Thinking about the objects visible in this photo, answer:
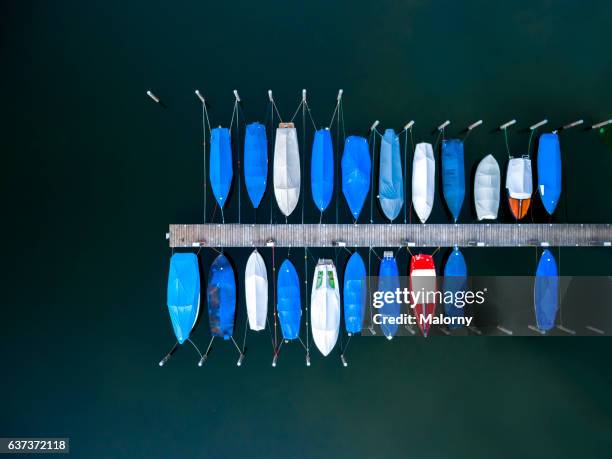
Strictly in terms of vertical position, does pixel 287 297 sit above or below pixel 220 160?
below

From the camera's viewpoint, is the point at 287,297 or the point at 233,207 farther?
the point at 233,207

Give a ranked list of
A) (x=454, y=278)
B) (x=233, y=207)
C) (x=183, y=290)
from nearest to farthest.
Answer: (x=183, y=290) < (x=454, y=278) < (x=233, y=207)

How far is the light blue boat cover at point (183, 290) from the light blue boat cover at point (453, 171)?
7.52ft

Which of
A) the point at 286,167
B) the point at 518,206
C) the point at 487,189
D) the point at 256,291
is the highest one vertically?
the point at 286,167

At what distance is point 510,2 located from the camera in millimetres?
3391

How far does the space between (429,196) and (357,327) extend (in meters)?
1.31

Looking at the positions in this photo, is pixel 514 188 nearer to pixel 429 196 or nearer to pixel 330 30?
pixel 429 196

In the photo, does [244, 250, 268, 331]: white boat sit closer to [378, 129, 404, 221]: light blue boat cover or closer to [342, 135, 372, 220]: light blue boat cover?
[342, 135, 372, 220]: light blue boat cover

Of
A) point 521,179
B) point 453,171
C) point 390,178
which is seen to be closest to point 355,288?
point 390,178

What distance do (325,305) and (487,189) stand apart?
175cm

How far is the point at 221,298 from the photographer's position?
9.74 feet

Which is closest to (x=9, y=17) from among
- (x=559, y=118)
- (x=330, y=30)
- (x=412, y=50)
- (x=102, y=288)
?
(x=102, y=288)

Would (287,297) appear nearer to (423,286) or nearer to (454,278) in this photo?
(423,286)

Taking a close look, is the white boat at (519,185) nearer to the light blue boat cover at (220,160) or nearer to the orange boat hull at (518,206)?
the orange boat hull at (518,206)
